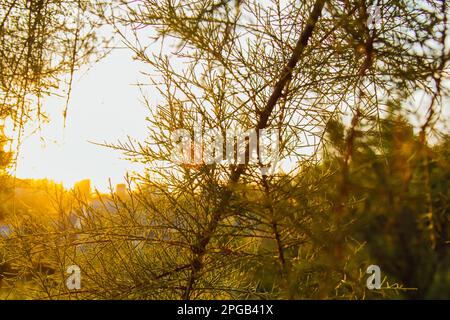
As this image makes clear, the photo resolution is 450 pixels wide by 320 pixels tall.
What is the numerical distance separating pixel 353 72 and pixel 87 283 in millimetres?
1658

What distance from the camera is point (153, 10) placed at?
2064 mm

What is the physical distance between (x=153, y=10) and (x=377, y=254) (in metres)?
11.4

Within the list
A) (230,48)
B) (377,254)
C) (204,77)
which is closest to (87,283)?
(204,77)

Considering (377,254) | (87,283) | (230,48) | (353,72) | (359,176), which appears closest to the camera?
(359,176)

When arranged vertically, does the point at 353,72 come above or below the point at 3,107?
below

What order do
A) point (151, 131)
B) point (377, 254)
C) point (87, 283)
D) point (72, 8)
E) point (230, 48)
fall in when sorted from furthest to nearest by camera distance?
point (377, 254) < point (72, 8) < point (87, 283) < point (151, 131) < point (230, 48)

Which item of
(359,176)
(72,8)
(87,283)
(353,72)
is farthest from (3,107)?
(359,176)

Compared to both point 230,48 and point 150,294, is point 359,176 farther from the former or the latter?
point 150,294

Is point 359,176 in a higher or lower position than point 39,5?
lower

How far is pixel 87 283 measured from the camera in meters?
2.69

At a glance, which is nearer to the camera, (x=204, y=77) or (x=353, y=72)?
(x=353, y=72)
